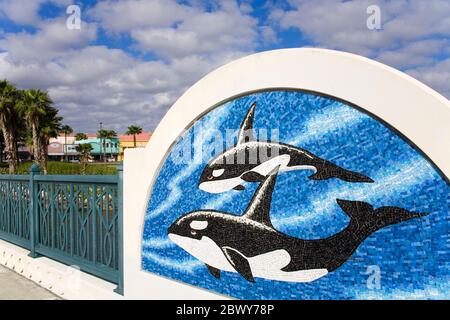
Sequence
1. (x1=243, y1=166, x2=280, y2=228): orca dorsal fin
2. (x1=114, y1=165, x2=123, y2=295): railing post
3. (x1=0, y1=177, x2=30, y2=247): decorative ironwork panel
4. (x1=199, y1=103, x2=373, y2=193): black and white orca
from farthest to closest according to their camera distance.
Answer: (x1=0, y1=177, x2=30, y2=247): decorative ironwork panel < (x1=114, y1=165, x2=123, y2=295): railing post < (x1=243, y1=166, x2=280, y2=228): orca dorsal fin < (x1=199, y1=103, x2=373, y2=193): black and white orca

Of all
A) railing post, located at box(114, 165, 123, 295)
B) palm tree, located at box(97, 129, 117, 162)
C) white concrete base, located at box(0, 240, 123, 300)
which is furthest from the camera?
palm tree, located at box(97, 129, 117, 162)

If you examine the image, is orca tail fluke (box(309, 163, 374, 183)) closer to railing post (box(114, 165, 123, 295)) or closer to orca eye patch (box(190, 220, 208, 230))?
orca eye patch (box(190, 220, 208, 230))

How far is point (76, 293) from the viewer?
579 cm

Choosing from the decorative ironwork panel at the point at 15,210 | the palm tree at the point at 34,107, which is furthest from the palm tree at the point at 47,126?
the decorative ironwork panel at the point at 15,210

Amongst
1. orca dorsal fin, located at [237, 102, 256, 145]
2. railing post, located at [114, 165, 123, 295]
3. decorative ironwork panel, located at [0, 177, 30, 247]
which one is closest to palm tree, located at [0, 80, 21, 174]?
decorative ironwork panel, located at [0, 177, 30, 247]

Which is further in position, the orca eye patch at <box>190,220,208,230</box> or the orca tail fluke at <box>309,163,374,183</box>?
the orca eye patch at <box>190,220,208,230</box>

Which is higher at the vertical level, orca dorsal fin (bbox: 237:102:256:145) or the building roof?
the building roof

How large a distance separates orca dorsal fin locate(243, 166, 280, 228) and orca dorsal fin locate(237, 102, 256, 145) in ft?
1.48

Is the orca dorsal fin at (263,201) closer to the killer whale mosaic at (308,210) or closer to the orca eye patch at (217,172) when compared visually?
the killer whale mosaic at (308,210)

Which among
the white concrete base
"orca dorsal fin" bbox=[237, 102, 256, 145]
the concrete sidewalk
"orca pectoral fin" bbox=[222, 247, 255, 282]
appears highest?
"orca dorsal fin" bbox=[237, 102, 256, 145]

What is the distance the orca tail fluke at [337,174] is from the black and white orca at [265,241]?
0.20m

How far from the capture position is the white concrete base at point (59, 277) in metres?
5.51

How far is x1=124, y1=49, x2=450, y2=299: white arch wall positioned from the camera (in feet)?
10.2

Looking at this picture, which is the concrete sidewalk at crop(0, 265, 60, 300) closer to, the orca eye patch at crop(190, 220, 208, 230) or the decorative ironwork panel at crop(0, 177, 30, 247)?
the decorative ironwork panel at crop(0, 177, 30, 247)
